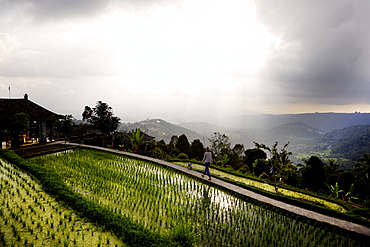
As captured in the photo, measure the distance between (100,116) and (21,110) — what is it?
5.57 meters

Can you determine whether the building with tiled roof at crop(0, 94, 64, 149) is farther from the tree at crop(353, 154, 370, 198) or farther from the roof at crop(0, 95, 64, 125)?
the tree at crop(353, 154, 370, 198)

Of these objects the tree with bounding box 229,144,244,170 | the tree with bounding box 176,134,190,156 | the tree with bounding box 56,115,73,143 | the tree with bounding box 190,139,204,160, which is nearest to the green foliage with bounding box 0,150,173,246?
the tree with bounding box 56,115,73,143

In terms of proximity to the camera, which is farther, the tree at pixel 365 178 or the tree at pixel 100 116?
the tree at pixel 365 178

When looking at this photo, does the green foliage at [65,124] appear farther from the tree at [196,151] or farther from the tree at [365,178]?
the tree at [365,178]

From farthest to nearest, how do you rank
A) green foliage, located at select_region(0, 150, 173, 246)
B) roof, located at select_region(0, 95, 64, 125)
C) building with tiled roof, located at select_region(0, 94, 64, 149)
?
roof, located at select_region(0, 95, 64, 125) < building with tiled roof, located at select_region(0, 94, 64, 149) < green foliage, located at select_region(0, 150, 173, 246)

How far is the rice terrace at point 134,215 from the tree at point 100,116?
28.9ft

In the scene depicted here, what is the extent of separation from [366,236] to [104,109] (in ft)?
60.3

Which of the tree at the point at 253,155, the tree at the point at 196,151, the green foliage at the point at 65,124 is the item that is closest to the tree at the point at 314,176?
the tree at the point at 253,155

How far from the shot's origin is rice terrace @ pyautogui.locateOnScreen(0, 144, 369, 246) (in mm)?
5270

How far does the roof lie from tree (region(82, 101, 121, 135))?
2.20 meters

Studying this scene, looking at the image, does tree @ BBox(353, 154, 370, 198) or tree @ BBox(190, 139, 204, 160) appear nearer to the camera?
tree @ BBox(353, 154, 370, 198)

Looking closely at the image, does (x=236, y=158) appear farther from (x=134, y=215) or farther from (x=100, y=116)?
(x=134, y=215)

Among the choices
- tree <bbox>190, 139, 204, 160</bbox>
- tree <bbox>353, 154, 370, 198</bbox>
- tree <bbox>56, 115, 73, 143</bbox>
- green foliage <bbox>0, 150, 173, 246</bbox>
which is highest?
tree <bbox>56, 115, 73, 143</bbox>

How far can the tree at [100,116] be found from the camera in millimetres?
19203
